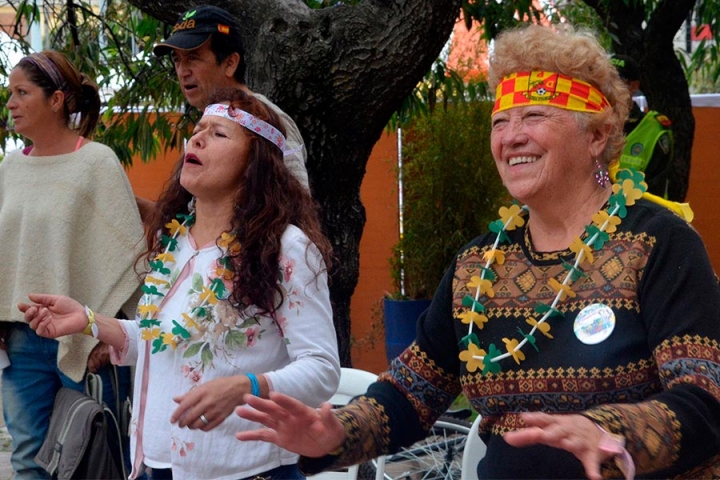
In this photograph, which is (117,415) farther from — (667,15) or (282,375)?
(667,15)

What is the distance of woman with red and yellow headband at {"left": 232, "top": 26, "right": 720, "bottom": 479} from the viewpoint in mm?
1873

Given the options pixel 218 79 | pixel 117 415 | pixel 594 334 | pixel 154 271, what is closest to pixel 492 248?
pixel 594 334

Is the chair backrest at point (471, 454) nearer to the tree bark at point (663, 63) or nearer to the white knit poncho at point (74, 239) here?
the white knit poncho at point (74, 239)

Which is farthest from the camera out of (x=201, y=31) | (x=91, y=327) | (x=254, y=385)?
(x=201, y=31)

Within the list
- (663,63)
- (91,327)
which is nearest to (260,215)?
(91,327)

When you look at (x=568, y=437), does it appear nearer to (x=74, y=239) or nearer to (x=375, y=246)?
(x=74, y=239)

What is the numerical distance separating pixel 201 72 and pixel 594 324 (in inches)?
77.5

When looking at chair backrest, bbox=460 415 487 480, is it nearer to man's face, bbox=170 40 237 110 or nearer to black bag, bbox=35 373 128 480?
black bag, bbox=35 373 128 480

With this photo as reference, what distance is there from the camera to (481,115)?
300 inches

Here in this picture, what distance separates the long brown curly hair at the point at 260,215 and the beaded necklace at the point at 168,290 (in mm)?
30

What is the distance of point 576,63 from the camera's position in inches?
88.6

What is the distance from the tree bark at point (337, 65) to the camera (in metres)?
3.84

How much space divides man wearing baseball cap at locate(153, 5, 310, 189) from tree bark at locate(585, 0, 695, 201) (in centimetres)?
479

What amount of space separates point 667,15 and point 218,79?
5.18 meters
